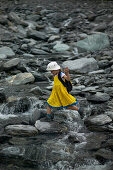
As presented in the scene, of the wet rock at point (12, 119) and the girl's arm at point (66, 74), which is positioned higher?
the girl's arm at point (66, 74)

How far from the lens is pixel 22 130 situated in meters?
5.65

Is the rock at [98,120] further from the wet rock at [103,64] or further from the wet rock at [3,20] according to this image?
the wet rock at [3,20]

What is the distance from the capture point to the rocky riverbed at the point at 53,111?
4934 millimetres

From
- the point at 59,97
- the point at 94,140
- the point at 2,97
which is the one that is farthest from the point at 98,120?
the point at 2,97

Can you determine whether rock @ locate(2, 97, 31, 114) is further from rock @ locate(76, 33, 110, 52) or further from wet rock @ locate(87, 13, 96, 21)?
wet rock @ locate(87, 13, 96, 21)

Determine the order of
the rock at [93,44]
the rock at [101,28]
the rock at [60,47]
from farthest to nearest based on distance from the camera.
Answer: the rock at [101,28] → the rock at [60,47] → the rock at [93,44]

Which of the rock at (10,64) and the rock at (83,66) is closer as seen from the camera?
the rock at (10,64)

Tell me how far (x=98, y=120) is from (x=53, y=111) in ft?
4.37

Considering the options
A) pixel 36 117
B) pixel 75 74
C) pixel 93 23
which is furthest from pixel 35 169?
pixel 93 23

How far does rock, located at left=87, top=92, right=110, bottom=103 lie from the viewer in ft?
24.4

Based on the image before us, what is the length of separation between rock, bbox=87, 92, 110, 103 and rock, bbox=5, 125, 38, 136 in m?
2.32

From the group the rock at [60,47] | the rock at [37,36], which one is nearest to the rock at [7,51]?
the rock at [60,47]

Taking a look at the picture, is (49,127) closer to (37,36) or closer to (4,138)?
(4,138)

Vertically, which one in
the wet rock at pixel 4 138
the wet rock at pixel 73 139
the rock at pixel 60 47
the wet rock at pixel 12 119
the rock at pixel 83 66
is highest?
the wet rock at pixel 4 138
